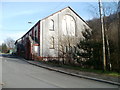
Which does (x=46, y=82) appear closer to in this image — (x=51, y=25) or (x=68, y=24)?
(x=51, y=25)

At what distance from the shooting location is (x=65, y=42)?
31484mm

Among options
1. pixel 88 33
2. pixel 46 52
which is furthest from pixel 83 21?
pixel 88 33

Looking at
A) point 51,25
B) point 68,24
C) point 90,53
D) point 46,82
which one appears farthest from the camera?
point 68,24

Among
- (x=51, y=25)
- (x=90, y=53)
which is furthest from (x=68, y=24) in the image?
(x=90, y=53)

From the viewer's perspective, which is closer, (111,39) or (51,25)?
(111,39)

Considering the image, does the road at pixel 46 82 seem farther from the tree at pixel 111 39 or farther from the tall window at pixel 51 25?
the tall window at pixel 51 25

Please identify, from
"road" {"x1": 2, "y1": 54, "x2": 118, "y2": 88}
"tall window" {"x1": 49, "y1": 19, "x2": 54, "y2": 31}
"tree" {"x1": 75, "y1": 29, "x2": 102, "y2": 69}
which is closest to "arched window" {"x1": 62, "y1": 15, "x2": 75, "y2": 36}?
"tall window" {"x1": 49, "y1": 19, "x2": 54, "y2": 31}

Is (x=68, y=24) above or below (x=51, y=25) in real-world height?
above

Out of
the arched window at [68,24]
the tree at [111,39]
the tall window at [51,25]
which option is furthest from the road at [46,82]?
the arched window at [68,24]

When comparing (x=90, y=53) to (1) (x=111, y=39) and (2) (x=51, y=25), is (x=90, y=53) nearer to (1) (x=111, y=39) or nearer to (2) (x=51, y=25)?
(1) (x=111, y=39)

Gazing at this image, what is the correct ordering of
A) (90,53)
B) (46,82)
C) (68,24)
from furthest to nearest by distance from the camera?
(68,24), (90,53), (46,82)

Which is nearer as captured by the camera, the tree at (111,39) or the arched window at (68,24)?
the tree at (111,39)

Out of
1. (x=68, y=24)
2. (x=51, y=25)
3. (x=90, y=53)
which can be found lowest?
(x=90, y=53)

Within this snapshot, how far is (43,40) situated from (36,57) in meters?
3.64
